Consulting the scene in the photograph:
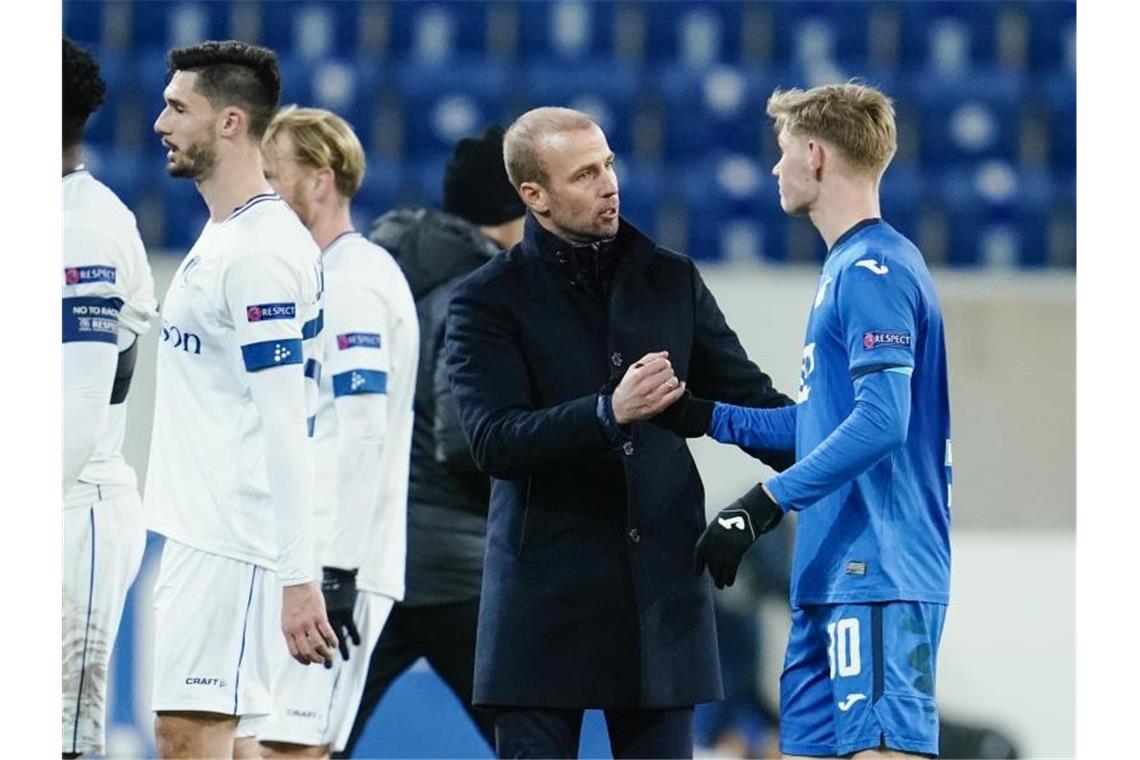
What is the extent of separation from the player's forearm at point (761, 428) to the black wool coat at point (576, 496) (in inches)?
4.4

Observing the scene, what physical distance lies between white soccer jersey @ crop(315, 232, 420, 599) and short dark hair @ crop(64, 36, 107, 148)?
0.85m

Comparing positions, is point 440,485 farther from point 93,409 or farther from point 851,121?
point 851,121

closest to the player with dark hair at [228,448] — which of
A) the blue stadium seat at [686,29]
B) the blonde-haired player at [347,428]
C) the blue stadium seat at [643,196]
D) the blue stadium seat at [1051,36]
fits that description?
the blonde-haired player at [347,428]

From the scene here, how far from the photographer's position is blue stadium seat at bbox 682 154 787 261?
8.73 m

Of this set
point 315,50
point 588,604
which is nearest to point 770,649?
point 588,604

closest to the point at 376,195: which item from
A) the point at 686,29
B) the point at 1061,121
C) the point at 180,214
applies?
the point at 180,214

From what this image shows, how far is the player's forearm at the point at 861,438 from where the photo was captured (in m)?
3.30

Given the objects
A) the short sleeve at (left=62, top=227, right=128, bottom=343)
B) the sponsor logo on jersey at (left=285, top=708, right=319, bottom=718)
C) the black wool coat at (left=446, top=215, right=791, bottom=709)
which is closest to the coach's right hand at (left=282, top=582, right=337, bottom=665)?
the black wool coat at (left=446, top=215, right=791, bottom=709)

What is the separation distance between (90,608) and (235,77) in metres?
1.15

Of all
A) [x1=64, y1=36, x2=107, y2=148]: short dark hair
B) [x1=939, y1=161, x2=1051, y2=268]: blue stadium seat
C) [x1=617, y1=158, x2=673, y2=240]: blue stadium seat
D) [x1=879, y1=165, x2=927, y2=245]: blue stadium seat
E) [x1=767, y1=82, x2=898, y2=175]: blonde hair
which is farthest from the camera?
[x1=939, y1=161, x2=1051, y2=268]: blue stadium seat

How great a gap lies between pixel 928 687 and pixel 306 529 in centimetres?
125

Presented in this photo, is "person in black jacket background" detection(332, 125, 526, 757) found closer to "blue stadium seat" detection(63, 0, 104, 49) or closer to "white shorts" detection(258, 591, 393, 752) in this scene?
"white shorts" detection(258, 591, 393, 752)

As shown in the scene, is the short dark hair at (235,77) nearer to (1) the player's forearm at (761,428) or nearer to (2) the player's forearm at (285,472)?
(2) the player's forearm at (285,472)

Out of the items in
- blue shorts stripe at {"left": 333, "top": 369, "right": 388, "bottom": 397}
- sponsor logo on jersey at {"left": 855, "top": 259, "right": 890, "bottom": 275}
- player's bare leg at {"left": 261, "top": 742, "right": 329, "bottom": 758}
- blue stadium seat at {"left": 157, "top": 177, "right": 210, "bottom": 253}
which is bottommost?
player's bare leg at {"left": 261, "top": 742, "right": 329, "bottom": 758}
